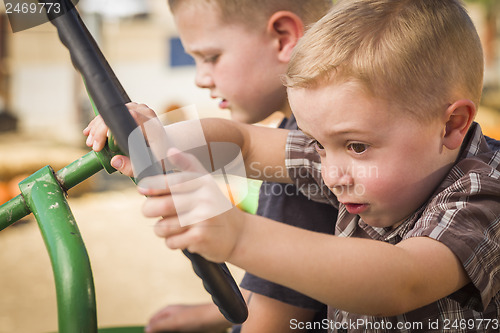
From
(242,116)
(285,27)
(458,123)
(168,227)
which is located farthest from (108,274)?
(168,227)

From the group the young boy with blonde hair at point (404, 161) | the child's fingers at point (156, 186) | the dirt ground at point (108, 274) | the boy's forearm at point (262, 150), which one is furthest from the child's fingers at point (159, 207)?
the dirt ground at point (108, 274)

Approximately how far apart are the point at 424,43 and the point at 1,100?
22.1 feet

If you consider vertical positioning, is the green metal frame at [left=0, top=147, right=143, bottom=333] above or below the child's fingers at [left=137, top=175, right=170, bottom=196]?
below

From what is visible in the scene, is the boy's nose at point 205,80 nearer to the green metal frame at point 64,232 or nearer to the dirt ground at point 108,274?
the green metal frame at point 64,232

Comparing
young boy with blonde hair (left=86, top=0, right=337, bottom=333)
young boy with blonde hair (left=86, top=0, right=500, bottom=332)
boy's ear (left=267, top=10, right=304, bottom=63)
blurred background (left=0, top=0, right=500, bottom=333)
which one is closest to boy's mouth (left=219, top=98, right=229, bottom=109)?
young boy with blonde hair (left=86, top=0, right=337, bottom=333)

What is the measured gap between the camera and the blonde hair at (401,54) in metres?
0.70

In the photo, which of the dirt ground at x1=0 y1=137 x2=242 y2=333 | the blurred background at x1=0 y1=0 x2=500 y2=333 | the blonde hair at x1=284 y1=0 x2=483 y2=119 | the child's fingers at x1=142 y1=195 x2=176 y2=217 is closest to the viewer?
the child's fingers at x1=142 y1=195 x2=176 y2=217

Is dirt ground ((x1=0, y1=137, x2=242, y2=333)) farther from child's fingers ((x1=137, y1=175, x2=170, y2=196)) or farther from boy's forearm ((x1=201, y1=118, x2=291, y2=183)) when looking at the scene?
child's fingers ((x1=137, y1=175, x2=170, y2=196))

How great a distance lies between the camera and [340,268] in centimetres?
56

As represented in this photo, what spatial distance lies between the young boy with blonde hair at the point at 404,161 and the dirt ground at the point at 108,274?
5.02 feet

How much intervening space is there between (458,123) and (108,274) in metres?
2.35

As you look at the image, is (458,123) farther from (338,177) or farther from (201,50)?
(201,50)

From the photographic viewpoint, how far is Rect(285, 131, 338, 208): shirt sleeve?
38.1 inches

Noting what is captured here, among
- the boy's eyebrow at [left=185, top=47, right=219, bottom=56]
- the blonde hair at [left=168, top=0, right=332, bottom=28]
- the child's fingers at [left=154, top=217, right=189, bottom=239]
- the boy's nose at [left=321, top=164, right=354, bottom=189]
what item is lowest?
the boy's nose at [left=321, top=164, right=354, bottom=189]
